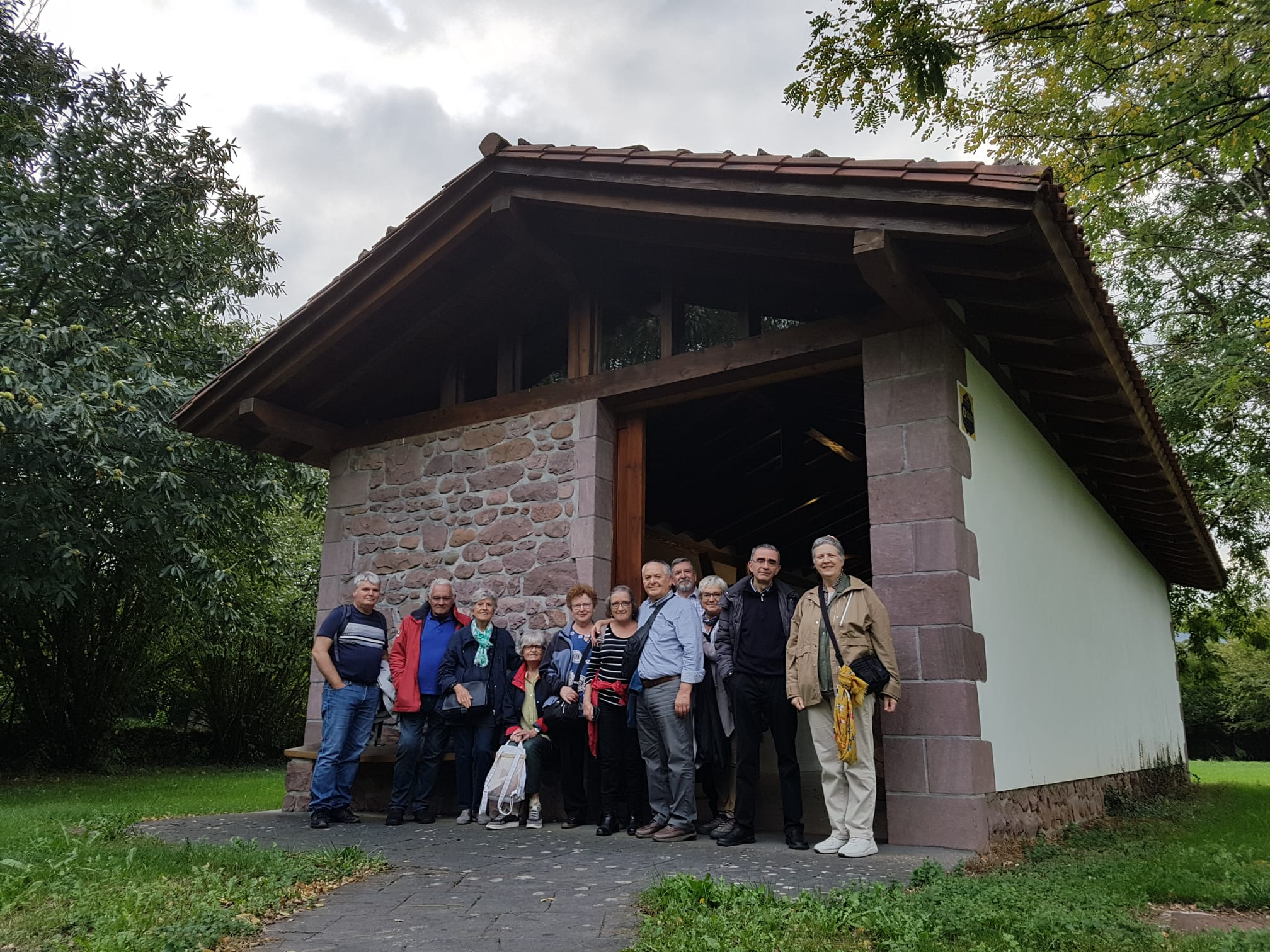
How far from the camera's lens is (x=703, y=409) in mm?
8977

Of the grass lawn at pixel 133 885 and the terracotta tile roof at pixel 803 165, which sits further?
the terracotta tile roof at pixel 803 165

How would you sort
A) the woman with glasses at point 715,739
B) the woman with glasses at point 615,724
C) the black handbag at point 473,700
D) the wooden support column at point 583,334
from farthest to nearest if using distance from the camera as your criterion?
the wooden support column at point 583,334, the black handbag at point 473,700, the woman with glasses at point 615,724, the woman with glasses at point 715,739

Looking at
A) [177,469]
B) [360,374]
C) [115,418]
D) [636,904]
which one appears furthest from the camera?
[177,469]

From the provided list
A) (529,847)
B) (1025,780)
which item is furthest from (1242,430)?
(529,847)

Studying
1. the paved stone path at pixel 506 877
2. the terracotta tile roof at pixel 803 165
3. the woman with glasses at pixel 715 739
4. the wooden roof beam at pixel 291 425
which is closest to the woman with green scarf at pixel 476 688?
the paved stone path at pixel 506 877

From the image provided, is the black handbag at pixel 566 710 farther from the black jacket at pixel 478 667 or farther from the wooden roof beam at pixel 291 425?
the wooden roof beam at pixel 291 425

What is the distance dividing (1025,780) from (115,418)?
8.68 m

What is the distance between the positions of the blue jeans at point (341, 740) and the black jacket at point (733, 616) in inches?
98.1

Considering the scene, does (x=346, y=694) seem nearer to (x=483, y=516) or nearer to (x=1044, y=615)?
(x=483, y=516)

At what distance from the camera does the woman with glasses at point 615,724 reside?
230 inches

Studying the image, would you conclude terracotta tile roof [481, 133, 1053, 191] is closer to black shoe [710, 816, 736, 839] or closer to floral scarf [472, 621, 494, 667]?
floral scarf [472, 621, 494, 667]

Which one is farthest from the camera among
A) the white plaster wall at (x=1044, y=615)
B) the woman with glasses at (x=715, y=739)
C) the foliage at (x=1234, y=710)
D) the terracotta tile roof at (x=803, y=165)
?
the foliage at (x=1234, y=710)

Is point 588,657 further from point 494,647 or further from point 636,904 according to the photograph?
point 636,904

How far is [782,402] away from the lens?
29.0 ft
